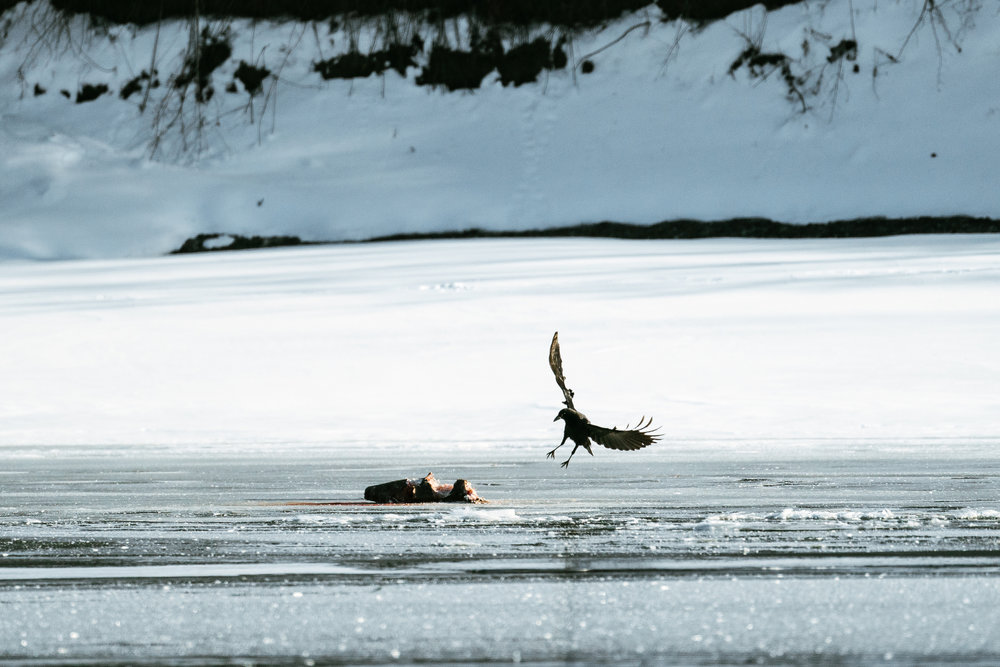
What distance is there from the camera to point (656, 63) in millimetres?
22734

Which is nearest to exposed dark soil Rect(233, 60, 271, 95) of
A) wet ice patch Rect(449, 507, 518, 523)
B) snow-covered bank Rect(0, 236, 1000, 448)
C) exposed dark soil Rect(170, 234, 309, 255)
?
exposed dark soil Rect(170, 234, 309, 255)

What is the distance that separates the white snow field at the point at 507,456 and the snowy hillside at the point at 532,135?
1992 millimetres

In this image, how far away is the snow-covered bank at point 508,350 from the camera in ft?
30.1

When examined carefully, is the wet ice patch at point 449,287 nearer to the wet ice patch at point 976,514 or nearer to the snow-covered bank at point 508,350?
the snow-covered bank at point 508,350

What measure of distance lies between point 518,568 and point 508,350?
25.4 ft

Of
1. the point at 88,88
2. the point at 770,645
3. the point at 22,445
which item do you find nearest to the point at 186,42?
the point at 88,88

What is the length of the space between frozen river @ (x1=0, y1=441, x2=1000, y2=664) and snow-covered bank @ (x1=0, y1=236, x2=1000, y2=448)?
229 centimetres

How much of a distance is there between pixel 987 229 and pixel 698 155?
4188mm

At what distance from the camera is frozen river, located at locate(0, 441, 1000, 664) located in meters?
2.78

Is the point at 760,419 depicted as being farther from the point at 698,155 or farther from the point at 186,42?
the point at 186,42

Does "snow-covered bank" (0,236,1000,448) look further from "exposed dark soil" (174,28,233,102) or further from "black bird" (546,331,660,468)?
"exposed dark soil" (174,28,233,102)

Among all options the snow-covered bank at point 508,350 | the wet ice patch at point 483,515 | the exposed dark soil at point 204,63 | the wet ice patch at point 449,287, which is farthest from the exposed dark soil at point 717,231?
the wet ice patch at point 483,515

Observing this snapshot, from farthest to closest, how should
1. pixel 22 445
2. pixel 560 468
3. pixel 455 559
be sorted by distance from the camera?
pixel 22 445 → pixel 560 468 → pixel 455 559

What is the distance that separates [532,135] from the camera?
870 inches
